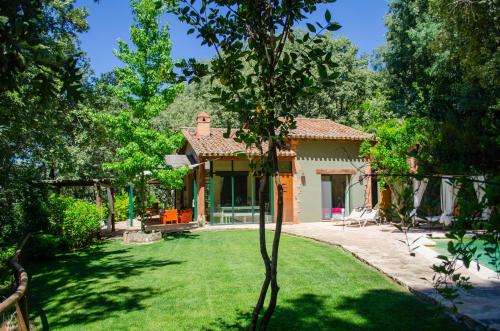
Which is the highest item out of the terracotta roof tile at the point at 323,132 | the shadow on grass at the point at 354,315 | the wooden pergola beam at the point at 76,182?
the terracotta roof tile at the point at 323,132

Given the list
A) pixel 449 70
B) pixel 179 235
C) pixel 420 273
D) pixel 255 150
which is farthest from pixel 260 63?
pixel 449 70

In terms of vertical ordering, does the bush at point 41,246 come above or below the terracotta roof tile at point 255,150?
below

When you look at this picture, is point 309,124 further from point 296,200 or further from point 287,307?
point 287,307

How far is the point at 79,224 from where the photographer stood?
13.1 metres

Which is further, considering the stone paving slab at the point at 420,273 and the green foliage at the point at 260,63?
the stone paving slab at the point at 420,273

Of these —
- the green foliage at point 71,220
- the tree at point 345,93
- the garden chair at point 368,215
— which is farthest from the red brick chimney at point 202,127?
the tree at point 345,93

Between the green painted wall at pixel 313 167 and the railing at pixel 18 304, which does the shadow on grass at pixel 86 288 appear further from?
the green painted wall at pixel 313 167

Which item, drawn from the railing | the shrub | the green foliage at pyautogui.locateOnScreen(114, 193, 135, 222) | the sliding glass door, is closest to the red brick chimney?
the sliding glass door

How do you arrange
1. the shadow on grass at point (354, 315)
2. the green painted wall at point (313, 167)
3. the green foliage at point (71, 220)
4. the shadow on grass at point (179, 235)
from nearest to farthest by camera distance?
the shadow on grass at point (354, 315) → the green foliage at point (71, 220) → the shadow on grass at point (179, 235) → the green painted wall at point (313, 167)

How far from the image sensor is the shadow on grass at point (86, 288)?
6.21m

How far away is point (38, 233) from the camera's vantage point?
11609 mm

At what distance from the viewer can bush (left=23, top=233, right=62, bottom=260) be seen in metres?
11.2

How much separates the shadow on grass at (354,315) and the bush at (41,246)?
24.6 ft

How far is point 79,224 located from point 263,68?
11518 millimetres
